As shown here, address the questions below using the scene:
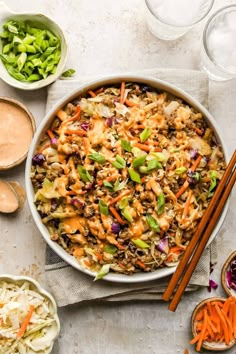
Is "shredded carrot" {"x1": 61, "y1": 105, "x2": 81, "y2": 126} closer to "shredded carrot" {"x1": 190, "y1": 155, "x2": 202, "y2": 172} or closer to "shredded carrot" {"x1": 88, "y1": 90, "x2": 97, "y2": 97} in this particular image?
"shredded carrot" {"x1": 88, "y1": 90, "x2": 97, "y2": 97}

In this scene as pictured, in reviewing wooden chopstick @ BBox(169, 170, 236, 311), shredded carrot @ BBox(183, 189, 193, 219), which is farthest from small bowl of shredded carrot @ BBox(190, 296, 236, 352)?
shredded carrot @ BBox(183, 189, 193, 219)

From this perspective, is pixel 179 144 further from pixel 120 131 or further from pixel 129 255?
pixel 129 255

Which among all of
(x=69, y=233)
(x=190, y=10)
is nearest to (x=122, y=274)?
(x=69, y=233)

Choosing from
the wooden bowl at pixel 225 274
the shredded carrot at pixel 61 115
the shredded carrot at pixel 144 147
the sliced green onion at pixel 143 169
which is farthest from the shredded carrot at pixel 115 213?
the wooden bowl at pixel 225 274

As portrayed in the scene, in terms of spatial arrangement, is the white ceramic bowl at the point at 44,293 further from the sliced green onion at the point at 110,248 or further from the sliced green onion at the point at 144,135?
the sliced green onion at the point at 144,135

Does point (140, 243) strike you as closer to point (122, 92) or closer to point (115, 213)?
point (115, 213)
